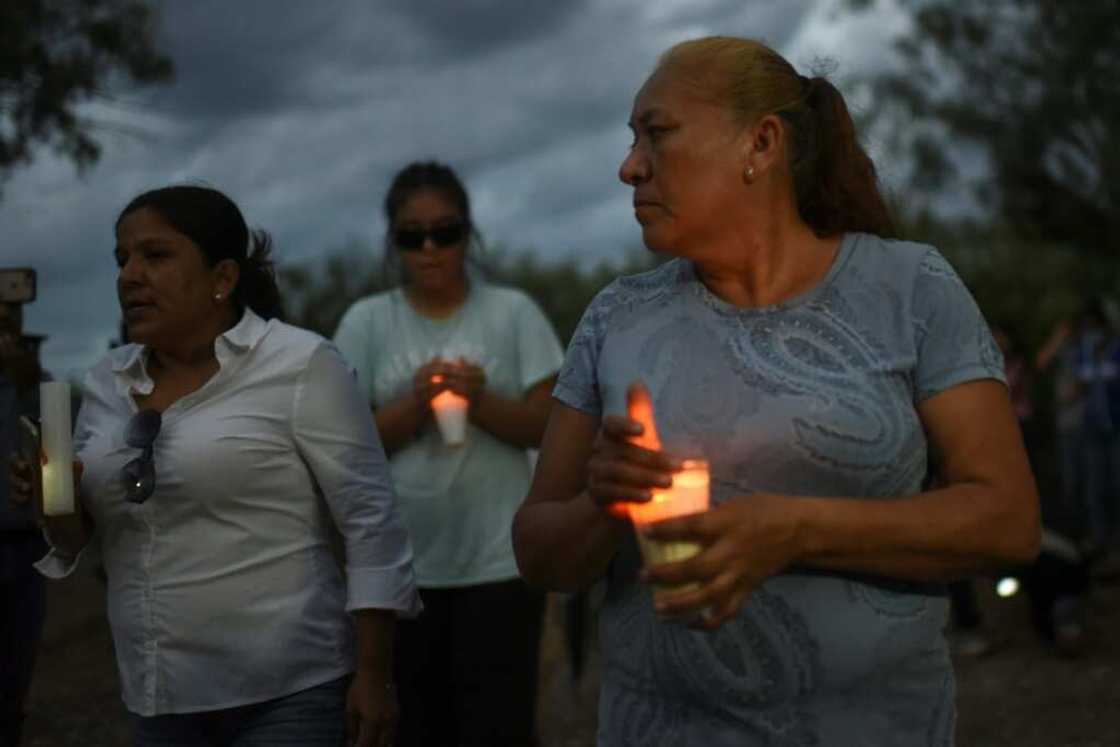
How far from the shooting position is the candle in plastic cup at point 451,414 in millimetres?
5074

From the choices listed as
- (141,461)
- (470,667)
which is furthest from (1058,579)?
(141,461)

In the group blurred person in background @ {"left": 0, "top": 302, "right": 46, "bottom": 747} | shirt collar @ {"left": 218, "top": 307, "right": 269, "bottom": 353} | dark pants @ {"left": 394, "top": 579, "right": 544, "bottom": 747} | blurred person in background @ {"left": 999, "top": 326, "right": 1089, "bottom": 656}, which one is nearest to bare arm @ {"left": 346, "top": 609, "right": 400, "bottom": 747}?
shirt collar @ {"left": 218, "top": 307, "right": 269, "bottom": 353}

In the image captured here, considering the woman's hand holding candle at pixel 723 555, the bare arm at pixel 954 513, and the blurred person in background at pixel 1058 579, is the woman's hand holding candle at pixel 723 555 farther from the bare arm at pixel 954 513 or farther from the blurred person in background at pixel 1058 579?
the blurred person in background at pixel 1058 579

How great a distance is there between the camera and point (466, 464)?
5.19 meters

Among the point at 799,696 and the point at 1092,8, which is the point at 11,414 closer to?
the point at 799,696

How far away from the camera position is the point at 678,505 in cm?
216

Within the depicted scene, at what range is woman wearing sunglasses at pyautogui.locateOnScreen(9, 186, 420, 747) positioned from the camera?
3648 mm

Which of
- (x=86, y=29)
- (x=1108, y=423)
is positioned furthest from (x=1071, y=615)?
(x=86, y=29)

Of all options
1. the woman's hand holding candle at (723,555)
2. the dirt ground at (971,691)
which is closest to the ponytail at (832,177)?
the woman's hand holding candle at (723,555)

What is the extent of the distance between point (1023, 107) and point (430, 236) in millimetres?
30332

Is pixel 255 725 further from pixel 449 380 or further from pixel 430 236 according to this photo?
pixel 430 236

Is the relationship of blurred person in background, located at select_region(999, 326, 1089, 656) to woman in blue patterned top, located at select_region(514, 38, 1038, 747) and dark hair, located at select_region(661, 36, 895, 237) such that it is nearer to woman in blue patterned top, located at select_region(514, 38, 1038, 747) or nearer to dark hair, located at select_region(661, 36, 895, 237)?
dark hair, located at select_region(661, 36, 895, 237)

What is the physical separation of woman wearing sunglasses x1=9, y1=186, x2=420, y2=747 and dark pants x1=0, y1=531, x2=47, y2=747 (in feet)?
4.55

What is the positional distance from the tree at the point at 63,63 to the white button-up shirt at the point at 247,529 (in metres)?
13.6
